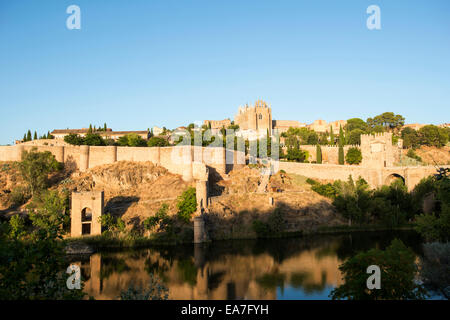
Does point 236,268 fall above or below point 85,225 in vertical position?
below

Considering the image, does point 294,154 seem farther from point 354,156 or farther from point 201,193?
point 201,193

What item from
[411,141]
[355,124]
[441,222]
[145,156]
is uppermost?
[355,124]

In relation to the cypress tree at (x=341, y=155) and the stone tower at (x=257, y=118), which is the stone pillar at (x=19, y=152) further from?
the stone tower at (x=257, y=118)

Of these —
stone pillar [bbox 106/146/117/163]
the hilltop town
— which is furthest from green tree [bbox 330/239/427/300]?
stone pillar [bbox 106/146/117/163]

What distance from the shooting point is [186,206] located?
30094mm

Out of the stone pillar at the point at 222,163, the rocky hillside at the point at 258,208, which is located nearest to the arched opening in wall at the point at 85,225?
the rocky hillside at the point at 258,208

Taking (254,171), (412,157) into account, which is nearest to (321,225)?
(254,171)

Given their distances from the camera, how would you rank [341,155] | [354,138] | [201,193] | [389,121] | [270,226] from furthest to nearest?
1. [389,121]
2. [354,138]
3. [341,155]
4. [201,193]
5. [270,226]

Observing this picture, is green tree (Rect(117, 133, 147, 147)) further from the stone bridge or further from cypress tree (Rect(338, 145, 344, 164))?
cypress tree (Rect(338, 145, 344, 164))

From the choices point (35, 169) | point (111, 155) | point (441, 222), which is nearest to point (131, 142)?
point (111, 155)

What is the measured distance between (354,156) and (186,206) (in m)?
26.9

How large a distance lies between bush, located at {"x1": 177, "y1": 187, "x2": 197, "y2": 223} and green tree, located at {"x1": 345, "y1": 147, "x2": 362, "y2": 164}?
83.6ft

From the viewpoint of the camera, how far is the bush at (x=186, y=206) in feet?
97.5
